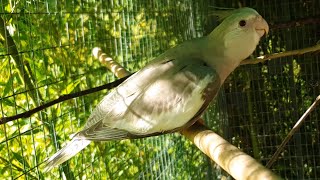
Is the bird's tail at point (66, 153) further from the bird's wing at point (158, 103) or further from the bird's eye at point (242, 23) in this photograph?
the bird's eye at point (242, 23)

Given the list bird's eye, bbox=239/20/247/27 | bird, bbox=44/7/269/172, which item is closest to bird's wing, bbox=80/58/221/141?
bird, bbox=44/7/269/172

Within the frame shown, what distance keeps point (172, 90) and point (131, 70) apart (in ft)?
1.63

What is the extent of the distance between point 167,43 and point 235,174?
0.93m

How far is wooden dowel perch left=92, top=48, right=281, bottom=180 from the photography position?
536 millimetres

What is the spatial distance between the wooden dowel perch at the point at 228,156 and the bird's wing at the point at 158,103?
5 centimetres

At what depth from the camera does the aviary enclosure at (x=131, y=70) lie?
0.97 metres

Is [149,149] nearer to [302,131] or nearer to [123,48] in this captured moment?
[123,48]

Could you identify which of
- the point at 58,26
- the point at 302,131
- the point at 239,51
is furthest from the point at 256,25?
the point at 302,131

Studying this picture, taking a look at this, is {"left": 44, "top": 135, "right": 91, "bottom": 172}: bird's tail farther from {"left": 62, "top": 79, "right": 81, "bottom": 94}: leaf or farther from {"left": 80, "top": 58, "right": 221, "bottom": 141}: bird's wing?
{"left": 62, "top": 79, "right": 81, "bottom": 94}: leaf

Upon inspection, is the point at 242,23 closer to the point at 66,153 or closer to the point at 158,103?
the point at 158,103

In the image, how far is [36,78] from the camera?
1.01m

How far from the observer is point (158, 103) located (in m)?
0.93

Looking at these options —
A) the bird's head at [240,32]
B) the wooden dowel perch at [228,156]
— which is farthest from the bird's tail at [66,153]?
the bird's head at [240,32]

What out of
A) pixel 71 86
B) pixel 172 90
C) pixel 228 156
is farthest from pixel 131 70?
pixel 228 156
